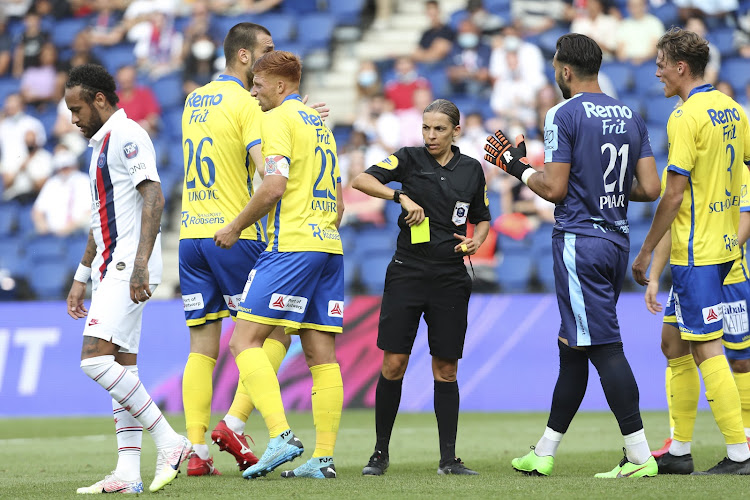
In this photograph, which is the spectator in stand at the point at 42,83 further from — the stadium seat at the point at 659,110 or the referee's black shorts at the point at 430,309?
the referee's black shorts at the point at 430,309

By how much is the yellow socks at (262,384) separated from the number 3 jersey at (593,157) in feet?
6.27

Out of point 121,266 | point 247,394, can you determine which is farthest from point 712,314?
point 121,266

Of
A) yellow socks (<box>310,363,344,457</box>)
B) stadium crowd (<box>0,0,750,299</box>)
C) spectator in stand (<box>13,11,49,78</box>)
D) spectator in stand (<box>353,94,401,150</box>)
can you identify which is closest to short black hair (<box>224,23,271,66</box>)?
yellow socks (<box>310,363,344,457</box>)

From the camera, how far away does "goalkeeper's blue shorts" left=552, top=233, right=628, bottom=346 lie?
5.79 metres

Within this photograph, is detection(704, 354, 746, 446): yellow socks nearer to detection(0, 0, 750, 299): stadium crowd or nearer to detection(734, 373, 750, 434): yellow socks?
detection(734, 373, 750, 434): yellow socks

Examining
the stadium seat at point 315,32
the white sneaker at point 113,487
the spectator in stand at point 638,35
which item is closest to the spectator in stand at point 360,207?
the stadium seat at point 315,32

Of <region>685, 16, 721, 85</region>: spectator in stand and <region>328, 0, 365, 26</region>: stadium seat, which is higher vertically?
<region>328, 0, 365, 26</region>: stadium seat

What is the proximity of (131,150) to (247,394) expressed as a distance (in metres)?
1.74

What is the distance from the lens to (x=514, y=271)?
12875 mm

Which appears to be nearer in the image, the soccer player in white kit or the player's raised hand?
the soccer player in white kit

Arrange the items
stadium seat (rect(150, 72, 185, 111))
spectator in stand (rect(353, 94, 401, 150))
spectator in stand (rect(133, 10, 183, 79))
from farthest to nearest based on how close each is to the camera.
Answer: spectator in stand (rect(133, 10, 183, 79)) < stadium seat (rect(150, 72, 185, 111)) < spectator in stand (rect(353, 94, 401, 150))

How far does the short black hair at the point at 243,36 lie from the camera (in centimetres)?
685

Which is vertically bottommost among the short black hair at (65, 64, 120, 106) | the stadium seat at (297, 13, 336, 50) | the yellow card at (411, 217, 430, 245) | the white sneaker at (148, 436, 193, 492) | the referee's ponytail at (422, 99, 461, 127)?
the white sneaker at (148, 436, 193, 492)

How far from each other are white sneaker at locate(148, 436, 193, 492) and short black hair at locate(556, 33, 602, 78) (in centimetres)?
310
